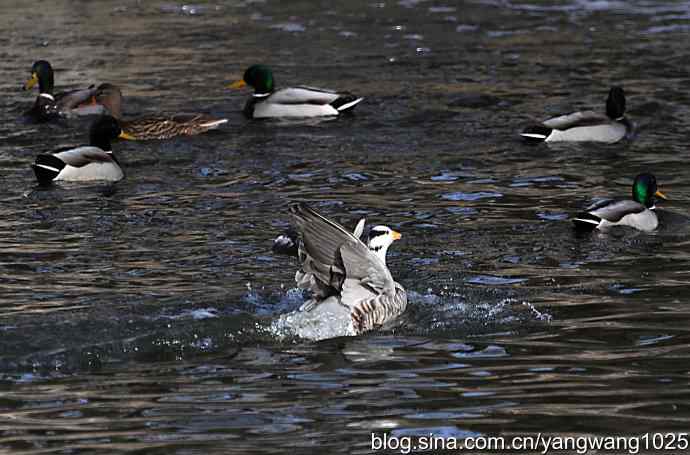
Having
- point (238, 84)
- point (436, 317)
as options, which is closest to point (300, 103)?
point (238, 84)

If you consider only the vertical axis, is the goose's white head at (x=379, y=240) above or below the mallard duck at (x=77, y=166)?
above

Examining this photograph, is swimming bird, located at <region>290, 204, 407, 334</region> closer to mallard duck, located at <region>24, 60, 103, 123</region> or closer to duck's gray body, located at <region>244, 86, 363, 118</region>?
duck's gray body, located at <region>244, 86, 363, 118</region>

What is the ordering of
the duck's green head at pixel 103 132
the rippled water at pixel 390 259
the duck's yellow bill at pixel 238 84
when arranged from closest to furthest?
the rippled water at pixel 390 259 < the duck's green head at pixel 103 132 < the duck's yellow bill at pixel 238 84

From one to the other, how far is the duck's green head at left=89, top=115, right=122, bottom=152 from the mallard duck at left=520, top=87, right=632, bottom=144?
190 inches

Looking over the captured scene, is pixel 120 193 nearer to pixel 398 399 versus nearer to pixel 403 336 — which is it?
pixel 403 336

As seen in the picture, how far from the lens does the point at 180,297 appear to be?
1076cm

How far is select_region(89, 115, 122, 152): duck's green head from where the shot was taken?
17.4 m

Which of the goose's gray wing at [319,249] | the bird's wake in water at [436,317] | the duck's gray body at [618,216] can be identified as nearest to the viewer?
the goose's gray wing at [319,249]

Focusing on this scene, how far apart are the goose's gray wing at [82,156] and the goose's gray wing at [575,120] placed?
17.1 ft

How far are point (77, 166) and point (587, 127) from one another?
6098 mm

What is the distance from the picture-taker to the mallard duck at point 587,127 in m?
17.7

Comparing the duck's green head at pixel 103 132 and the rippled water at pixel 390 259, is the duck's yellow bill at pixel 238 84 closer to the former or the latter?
the rippled water at pixel 390 259

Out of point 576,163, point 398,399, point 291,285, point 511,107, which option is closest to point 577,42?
point 511,107

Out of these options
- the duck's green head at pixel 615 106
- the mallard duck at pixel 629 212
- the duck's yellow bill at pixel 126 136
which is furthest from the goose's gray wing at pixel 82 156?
the duck's green head at pixel 615 106
